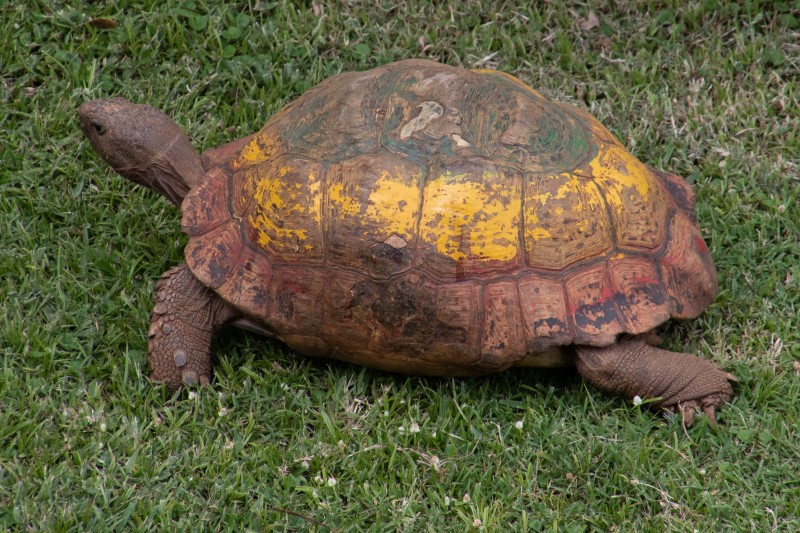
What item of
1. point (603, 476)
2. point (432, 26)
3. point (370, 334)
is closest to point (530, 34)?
point (432, 26)

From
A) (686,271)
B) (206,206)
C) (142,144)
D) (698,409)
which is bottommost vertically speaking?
(698,409)

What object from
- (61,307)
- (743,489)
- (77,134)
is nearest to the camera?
(743,489)

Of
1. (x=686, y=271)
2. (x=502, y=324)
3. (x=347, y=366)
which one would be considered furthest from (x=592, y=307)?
(x=347, y=366)

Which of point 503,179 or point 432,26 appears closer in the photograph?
point 503,179

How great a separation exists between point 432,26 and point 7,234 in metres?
2.95

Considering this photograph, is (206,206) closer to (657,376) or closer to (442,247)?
(442,247)

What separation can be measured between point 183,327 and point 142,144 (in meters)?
0.98

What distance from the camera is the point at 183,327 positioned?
4738 millimetres

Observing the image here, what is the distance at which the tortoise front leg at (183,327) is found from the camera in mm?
4684

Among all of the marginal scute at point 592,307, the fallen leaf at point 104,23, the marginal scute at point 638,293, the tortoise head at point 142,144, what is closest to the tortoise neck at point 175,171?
the tortoise head at point 142,144

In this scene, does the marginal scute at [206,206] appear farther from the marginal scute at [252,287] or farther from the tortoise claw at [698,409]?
the tortoise claw at [698,409]

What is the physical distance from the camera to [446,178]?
14.2 ft

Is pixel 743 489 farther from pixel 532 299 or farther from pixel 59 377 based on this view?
pixel 59 377

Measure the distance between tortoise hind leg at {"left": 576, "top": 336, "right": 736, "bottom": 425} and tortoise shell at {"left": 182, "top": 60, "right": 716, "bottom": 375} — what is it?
6.4 inches
